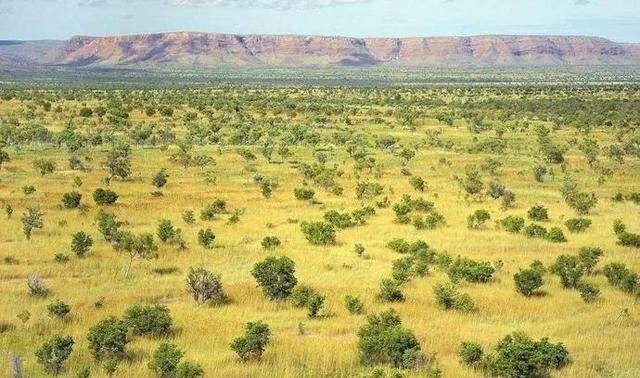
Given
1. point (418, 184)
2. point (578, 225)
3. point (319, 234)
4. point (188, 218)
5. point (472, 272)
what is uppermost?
point (472, 272)

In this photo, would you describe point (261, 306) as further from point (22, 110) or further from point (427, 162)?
point (22, 110)

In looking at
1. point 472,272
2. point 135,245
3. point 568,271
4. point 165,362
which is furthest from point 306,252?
point 165,362

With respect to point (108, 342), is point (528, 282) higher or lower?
lower

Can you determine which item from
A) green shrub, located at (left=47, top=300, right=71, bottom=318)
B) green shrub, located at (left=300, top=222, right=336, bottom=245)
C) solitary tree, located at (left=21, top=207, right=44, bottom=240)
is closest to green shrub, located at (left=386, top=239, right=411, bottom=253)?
green shrub, located at (left=300, top=222, right=336, bottom=245)

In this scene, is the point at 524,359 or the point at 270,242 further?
the point at 270,242

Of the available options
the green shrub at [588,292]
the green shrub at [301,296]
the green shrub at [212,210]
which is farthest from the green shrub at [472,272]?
the green shrub at [212,210]

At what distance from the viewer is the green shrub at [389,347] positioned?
1433 centimetres

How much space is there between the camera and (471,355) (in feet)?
47.5

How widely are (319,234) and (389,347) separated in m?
12.1

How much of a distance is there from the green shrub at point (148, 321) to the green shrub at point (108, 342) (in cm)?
137

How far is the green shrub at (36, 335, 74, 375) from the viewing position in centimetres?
1345

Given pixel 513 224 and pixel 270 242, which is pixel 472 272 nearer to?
pixel 270 242

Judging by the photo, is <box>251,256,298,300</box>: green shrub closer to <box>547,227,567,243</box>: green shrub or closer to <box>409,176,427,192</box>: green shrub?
<box>547,227,567,243</box>: green shrub

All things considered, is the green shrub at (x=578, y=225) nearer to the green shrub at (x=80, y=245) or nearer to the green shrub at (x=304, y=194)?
the green shrub at (x=304, y=194)
